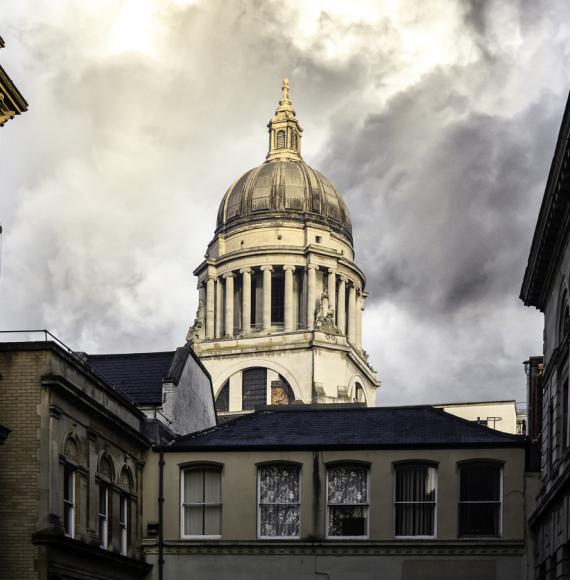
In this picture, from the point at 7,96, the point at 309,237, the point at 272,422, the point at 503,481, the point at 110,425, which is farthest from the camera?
the point at 309,237

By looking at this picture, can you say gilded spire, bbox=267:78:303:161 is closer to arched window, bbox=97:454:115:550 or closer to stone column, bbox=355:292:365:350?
stone column, bbox=355:292:365:350

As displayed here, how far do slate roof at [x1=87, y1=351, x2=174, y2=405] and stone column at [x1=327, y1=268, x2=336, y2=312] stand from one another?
52.4 m

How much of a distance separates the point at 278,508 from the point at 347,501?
2.10 metres

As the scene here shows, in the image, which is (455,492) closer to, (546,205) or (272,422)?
(272,422)

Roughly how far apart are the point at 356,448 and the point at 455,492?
10.6 ft

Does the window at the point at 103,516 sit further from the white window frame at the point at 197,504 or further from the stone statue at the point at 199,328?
the stone statue at the point at 199,328

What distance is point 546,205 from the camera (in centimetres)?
3450

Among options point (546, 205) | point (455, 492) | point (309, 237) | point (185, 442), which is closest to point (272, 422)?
point (185, 442)

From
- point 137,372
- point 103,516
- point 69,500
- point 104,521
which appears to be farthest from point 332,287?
point 69,500

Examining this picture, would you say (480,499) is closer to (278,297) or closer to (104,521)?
(104,521)

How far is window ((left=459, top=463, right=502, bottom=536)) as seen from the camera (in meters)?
44.1

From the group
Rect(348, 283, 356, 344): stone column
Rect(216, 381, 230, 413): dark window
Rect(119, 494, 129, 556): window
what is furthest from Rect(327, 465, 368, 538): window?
Rect(348, 283, 356, 344): stone column

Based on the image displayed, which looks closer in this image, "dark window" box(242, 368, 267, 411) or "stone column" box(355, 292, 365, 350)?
"dark window" box(242, 368, 267, 411)

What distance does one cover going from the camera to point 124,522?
42844mm
